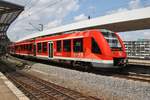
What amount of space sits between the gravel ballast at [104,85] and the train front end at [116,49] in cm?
196

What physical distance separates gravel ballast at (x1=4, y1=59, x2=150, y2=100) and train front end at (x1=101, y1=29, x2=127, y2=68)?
196 centimetres

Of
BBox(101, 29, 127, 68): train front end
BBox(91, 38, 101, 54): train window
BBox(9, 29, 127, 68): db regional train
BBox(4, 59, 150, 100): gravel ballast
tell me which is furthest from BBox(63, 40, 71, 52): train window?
BBox(101, 29, 127, 68): train front end

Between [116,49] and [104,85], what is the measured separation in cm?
413

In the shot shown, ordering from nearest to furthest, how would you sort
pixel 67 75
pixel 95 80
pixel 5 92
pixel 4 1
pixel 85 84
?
pixel 5 92 < pixel 95 80 < pixel 85 84 < pixel 67 75 < pixel 4 1

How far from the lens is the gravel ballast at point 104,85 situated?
37.2 ft

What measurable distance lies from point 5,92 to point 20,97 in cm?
181

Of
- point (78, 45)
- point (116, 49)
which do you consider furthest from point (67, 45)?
point (116, 49)

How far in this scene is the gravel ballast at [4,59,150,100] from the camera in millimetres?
11333

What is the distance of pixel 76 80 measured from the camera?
1692 centimetres

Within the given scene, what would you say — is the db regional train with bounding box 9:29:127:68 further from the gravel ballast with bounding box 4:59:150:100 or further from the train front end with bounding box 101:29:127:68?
the gravel ballast with bounding box 4:59:150:100

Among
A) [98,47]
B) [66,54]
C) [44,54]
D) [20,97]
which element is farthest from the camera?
[44,54]

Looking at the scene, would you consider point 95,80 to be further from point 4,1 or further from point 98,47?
point 4,1

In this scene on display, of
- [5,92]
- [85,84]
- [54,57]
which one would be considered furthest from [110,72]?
[5,92]

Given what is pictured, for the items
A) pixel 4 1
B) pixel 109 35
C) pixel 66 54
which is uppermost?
pixel 4 1
